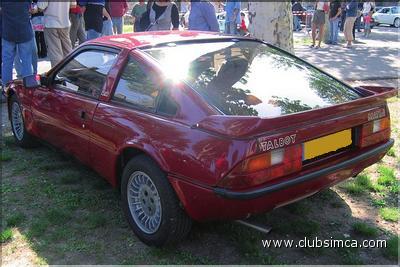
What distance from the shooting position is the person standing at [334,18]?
16.4m

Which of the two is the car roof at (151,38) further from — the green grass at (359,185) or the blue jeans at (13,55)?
the blue jeans at (13,55)

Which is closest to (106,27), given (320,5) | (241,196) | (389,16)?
(241,196)

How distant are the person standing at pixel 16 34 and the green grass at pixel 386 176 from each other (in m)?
5.22

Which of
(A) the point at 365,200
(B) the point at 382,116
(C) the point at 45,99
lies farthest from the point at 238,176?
(C) the point at 45,99

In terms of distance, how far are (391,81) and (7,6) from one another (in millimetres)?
7287

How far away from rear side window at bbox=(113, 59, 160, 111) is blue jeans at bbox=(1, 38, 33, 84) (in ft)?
13.3

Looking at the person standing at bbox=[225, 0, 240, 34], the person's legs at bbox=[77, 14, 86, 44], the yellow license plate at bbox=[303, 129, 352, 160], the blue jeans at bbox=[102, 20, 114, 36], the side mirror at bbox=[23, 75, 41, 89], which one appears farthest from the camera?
the person standing at bbox=[225, 0, 240, 34]

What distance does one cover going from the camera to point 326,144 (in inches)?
120

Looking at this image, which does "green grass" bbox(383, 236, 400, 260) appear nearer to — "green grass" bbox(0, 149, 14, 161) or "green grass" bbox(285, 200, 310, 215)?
"green grass" bbox(285, 200, 310, 215)

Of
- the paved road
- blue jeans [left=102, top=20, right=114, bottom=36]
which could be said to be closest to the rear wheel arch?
blue jeans [left=102, top=20, right=114, bottom=36]

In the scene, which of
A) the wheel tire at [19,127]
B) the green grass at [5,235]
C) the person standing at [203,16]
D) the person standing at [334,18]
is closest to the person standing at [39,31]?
the person standing at [203,16]

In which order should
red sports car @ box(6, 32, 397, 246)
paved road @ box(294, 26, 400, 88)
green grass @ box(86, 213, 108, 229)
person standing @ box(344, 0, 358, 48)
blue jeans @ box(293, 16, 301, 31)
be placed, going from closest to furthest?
red sports car @ box(6, 32, 397, 246), green grass @ box(86, 213, 108, 229), paved road @ box(294, 26, 400, 88), person standing @ box(344, 0, 358, 48), blue jeans @ box(293, 16, 301, 31)

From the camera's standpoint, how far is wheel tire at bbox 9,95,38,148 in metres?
5.09

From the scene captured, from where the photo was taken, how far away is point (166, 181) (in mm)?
2963
